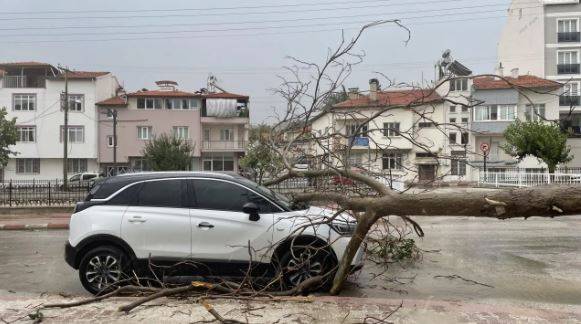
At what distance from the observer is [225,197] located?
7090 millimetres

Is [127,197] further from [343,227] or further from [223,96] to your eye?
[223,96]

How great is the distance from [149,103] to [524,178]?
37.9m

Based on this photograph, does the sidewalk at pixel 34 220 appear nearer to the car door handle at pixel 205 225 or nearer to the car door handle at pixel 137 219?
the car door handle at pixel 137 219

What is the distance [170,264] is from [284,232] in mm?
1483

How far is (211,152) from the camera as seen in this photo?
57125 millimetres

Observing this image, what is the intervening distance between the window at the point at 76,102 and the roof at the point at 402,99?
4979cm

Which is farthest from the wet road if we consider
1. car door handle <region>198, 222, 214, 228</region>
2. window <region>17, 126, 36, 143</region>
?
window <region>17, 126, 36, 143</region>

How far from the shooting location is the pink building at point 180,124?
181 ft

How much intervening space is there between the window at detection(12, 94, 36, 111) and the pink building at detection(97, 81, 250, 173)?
633cm

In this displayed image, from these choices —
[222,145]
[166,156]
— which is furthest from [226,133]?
[166,156]

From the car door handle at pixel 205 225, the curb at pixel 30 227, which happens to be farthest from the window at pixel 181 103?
the car door handle at pixel 205 225

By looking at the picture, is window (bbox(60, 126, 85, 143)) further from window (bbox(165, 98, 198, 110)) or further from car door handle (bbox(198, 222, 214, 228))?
car door handle (bbox(198, 222, 214, 228))

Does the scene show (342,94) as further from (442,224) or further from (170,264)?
(442,224)

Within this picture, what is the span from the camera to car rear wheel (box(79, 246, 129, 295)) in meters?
6.89
